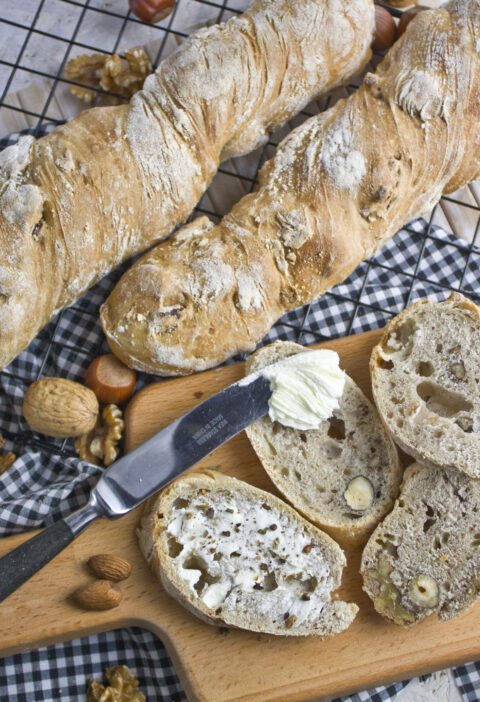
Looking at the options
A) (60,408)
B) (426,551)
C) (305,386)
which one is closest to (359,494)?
(426,551)

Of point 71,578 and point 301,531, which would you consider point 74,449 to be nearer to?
point 71,578

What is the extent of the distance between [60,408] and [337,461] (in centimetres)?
89

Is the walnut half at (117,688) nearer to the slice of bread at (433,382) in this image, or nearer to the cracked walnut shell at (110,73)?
the slice of bread at (433,382)

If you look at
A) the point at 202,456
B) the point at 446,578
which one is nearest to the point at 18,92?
the point at 202,456

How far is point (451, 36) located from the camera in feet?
7.73

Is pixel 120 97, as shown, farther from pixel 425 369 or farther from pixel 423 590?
pixel 423 590

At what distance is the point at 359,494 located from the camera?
7.28ft

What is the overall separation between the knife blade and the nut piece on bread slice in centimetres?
7

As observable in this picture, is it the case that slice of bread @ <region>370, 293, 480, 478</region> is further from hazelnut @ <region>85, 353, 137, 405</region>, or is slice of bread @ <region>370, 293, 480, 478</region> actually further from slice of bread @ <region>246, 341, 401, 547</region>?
hazelnut @ <region>85, 353, 137, 405</region>

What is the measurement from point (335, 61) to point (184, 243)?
0.83 meters

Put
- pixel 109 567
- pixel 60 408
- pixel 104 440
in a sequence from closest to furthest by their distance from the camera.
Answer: pixel 109 567 → pixel 60 408 → pixel 104 440

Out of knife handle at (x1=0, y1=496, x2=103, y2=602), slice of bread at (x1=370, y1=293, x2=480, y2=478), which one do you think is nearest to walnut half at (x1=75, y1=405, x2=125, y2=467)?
knife handle at (x1=0, y1=496, x2=103, y2=602)

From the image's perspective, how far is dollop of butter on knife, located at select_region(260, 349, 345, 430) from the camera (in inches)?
85.7

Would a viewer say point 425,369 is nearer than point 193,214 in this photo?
Yes
